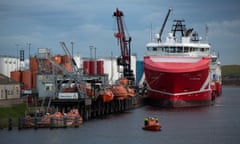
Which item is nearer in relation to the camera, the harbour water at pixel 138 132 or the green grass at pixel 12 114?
the harbour water at pixel 138 132

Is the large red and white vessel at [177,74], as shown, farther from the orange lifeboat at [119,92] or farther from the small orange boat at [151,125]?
the small orange boat at [151,125]

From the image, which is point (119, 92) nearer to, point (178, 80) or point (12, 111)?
point (178, 80)

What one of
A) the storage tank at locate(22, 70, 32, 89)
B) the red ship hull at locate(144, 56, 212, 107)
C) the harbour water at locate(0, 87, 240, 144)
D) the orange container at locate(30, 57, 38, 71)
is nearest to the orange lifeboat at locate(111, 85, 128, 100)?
the harbour water at locate(0, 87, 240, 144)

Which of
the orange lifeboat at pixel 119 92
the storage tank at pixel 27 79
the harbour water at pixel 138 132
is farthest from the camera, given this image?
the storage tank at pixel 27 79

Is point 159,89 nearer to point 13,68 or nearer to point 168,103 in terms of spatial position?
point 168,103

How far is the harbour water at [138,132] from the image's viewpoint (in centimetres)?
5847

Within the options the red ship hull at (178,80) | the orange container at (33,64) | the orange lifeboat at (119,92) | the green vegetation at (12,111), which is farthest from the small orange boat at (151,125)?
the orange container at (33,64)

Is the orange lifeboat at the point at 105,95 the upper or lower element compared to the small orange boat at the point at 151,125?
upper

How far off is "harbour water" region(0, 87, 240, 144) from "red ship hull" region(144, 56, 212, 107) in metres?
9.85

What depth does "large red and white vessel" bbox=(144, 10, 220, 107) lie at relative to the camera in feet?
308

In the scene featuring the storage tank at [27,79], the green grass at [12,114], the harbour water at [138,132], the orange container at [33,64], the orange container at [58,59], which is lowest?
the harbour water at [138,132]

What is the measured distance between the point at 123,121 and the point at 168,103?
1984cm

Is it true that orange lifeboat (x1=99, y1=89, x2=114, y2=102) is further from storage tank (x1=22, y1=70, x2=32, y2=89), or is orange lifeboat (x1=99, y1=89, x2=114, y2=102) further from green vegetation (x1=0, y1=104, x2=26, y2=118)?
storage tank (x1=22, y1=70, x2=32, y2=89)

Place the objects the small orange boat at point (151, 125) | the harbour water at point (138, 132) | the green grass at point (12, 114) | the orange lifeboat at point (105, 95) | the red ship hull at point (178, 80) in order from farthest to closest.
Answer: the red ship hull at point (178, 80) → the orange lifeboat at point (105, 95) → the small orange boat at point (151, 125) → the green grass at point (12, 114) → the harbour water at point (138, 132)
